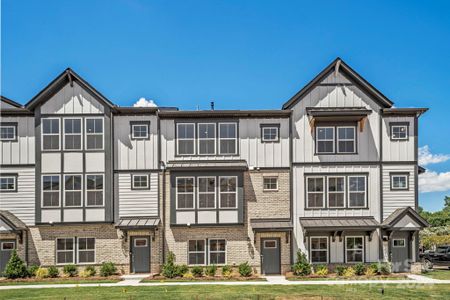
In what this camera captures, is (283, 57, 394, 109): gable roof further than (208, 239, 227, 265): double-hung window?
Yes

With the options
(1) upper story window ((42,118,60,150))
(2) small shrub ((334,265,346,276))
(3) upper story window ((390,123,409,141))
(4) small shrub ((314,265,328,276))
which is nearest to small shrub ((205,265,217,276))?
(4) small shrub ((314,265,328,276))

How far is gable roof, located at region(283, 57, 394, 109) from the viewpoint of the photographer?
2173 centimetres

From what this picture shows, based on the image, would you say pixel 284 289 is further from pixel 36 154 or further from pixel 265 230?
pixel 36 154

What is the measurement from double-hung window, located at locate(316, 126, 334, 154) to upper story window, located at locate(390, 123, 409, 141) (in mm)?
3440

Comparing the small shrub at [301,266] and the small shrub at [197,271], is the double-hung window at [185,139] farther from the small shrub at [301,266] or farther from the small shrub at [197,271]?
the small shrub at [301,266]

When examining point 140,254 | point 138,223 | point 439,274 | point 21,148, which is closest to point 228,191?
point 138,223

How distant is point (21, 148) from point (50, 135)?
1.78 metres

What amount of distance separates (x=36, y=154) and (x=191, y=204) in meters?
8.85

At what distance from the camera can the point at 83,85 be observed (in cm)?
2142

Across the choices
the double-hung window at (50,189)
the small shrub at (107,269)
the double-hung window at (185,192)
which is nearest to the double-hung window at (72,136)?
the double-hung window at (50,189)

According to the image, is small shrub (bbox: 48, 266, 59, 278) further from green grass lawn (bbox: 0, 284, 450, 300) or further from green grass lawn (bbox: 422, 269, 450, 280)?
green grass lawn (bbox: 422, 269, 450, 280)

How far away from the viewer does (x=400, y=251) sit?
21641 mm

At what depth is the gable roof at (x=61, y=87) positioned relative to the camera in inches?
834

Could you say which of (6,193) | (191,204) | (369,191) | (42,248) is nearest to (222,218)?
(191,204)
